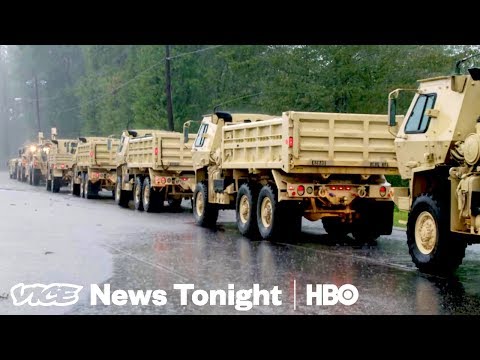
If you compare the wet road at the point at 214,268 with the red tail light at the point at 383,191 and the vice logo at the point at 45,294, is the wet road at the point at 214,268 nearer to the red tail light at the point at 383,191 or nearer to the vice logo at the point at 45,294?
the vice logo at the point at 45,294

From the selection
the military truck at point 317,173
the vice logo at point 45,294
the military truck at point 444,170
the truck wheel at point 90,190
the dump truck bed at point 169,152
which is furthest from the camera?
the truck wheel at point 90,190

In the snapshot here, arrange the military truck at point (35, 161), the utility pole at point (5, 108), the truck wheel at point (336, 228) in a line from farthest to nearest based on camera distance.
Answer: the utility pole at point (5, 108), the military truck at point (35, 161), the truck wheel at point (336, 228)

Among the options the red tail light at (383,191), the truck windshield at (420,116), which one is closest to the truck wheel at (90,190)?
the red tail light at (383,191)

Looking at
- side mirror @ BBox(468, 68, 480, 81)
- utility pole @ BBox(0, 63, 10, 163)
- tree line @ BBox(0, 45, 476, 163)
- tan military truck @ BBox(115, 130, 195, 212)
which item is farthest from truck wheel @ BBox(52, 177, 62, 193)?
utility pole @ BBox(0, 63, 10, 163)

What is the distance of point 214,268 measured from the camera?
35.8 ft

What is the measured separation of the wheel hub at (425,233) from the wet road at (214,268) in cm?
41

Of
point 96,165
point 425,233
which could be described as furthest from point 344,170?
point 96,165

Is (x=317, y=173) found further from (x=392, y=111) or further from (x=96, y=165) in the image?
(x=96, y=165)

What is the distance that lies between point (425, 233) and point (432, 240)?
19 centimetres

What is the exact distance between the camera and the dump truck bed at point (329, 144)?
533 inches

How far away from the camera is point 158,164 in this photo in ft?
70.9
